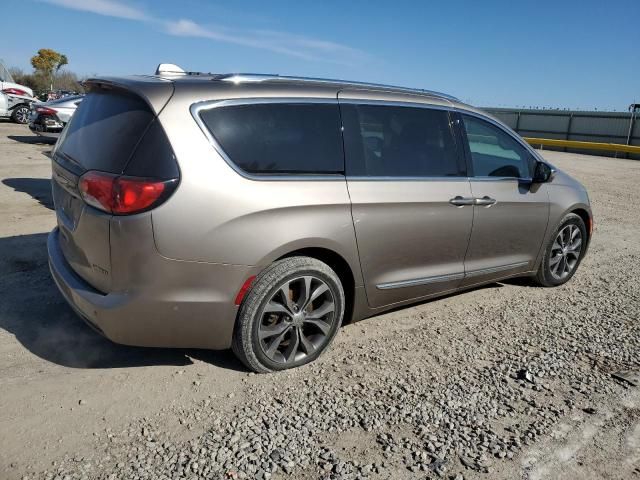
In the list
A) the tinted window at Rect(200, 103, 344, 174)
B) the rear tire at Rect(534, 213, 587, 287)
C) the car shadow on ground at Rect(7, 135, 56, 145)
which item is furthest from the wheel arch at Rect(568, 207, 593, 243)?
the car shadow on ground at Rect(7, 135, 56, 145)

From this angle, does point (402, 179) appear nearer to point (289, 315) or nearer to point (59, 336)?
point (289, 315)

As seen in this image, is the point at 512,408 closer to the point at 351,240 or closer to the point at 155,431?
the point at 351,240

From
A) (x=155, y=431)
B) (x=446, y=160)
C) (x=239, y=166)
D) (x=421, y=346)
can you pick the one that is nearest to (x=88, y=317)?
(x=155, y=431)

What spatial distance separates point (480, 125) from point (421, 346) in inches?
77.4

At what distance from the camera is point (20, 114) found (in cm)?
2131

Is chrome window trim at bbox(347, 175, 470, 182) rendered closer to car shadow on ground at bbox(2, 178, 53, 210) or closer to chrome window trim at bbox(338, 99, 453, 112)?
chrome window trim at bbox(338, 99, 453, 112)

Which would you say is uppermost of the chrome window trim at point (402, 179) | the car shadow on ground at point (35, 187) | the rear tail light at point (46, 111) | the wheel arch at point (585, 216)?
the chrome window trim at point (402, 179)

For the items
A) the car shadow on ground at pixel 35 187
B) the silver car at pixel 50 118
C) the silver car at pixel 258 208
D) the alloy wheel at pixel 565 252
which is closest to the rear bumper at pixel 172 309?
the silver car at pixel 258 208

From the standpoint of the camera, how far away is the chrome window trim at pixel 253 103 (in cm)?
307

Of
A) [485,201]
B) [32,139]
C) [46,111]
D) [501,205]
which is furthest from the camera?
[32,139]

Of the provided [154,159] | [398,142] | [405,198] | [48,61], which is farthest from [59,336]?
[48,61]

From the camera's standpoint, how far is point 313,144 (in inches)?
139

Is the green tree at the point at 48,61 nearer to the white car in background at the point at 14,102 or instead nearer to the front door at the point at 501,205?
the white car in background at the point at 14,102

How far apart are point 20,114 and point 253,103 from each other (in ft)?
71.0
